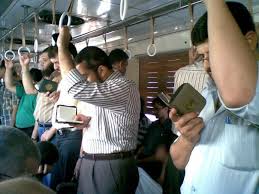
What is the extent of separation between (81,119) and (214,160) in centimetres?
104

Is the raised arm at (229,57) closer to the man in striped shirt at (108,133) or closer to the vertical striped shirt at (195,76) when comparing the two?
the man in striped shirt at (108,133)

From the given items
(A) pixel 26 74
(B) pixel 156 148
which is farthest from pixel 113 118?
(A) pixel 26 74

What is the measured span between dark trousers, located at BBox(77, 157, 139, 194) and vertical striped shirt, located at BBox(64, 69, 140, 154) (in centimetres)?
7

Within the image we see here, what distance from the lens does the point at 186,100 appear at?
2.48 ft

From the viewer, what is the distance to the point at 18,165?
38.0 inches

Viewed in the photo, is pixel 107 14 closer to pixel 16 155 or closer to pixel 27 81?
pixel 27 81

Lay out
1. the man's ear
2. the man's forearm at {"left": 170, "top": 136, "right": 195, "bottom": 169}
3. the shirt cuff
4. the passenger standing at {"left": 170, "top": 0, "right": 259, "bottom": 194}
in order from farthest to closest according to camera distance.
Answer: the shirt cuff → the man's forearm at {"left": 170, "top": 136, "right": 195, "bottom": 169} → the man's ear → the passenger standing at {"left": 170, "top": 0, "right": 259, "bottom": 194}

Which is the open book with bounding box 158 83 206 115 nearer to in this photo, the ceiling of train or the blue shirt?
the blue shirt

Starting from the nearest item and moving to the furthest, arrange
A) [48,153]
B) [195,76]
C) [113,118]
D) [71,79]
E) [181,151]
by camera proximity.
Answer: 1. [181,151]
2. [71,79]
3. [113,118]
4. [48,153]
5. [195,76]

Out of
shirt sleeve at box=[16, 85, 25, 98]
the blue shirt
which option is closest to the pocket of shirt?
the blue shirt

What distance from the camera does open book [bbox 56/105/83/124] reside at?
1636mm

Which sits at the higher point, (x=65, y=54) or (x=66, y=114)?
(x=65, y=54)

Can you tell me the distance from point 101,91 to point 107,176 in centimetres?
51

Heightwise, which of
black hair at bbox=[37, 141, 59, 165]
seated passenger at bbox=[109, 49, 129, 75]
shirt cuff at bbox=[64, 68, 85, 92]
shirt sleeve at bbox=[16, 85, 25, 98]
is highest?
seated passenger at bbox=[109, 49, 129, 75]
